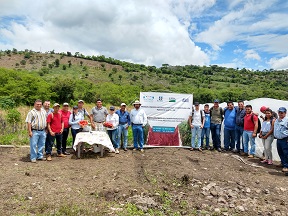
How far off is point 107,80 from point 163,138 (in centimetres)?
→ 6254

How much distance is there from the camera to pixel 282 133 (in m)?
6.62

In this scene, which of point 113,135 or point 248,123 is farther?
point 113,135

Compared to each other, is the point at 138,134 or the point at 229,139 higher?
the point at 138,134

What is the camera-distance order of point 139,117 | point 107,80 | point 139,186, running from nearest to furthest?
point 139,186 → point 139,117 → point 107,80

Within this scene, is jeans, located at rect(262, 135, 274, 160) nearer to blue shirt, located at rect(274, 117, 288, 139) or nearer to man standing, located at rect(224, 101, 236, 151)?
blue shirt, located at rect(274, 117, 288, 139)

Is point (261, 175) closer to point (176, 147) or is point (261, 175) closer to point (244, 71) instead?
point (176, 147)

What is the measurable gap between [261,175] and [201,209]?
103 inches

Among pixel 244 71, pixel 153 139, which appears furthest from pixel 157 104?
pixel 244 71

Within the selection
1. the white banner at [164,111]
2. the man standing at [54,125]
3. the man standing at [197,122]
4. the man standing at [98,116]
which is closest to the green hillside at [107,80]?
the white banner at [164,111]

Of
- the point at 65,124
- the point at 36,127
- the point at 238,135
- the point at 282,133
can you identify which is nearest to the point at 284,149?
the point at 282,133

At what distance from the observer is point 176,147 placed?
8.97 m

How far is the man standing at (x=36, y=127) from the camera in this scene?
6633 millimetres

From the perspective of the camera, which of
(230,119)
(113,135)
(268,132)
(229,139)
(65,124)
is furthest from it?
(229,139)

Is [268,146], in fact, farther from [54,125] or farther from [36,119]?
[36,119]
